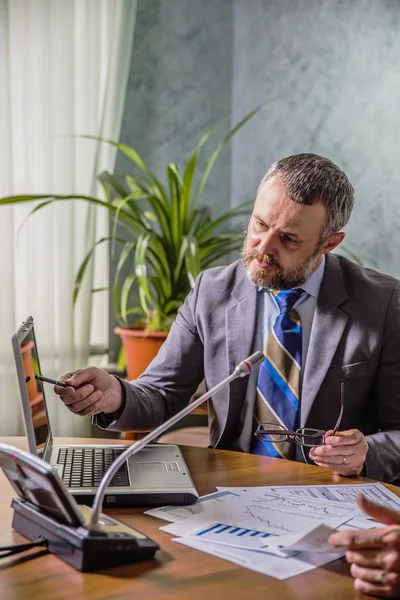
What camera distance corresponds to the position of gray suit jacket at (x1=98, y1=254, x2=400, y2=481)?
1843 millimetres

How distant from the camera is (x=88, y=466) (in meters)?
1.46

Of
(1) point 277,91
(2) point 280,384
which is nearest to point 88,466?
(2) point 280,384

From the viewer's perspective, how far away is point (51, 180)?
320 centimetres

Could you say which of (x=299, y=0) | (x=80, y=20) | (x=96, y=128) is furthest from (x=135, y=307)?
(x=299, y=0)

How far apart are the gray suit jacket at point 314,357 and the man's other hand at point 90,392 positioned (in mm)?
53

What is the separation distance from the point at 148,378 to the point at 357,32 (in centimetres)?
164

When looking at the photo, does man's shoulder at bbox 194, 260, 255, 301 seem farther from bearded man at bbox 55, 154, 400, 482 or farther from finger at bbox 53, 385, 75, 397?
finger at bbox 53, 385, 75, 397

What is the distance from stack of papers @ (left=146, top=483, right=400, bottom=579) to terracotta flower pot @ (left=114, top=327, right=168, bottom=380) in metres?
1.57

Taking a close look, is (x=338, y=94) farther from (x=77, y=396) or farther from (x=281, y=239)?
(x=77, y=396)

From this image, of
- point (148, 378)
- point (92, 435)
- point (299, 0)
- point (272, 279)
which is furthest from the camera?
point (92, 435)

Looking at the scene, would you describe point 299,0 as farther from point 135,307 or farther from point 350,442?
point 350,442

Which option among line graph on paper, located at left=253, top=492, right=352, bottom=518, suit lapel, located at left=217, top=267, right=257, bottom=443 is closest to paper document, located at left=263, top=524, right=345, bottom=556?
line graph on paper, located at left=253, top=492, right=352, bottom=518

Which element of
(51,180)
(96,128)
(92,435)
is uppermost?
(96,128)

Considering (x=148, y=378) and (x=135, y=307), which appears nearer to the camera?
(x=148, y=378)
